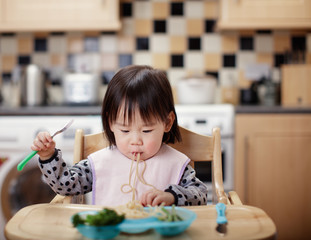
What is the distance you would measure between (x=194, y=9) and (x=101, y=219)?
253 centimetres

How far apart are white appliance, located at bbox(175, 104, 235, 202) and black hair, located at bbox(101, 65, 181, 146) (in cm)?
123

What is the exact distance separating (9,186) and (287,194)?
5.37 ft

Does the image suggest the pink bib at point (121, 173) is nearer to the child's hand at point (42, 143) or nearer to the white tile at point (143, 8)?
the child's hand at point (42, 143)

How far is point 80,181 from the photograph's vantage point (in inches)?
42.9

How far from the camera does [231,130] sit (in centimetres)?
229

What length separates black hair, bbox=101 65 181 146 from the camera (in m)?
0.99

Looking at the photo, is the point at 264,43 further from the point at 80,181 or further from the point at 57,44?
the point at 80,181

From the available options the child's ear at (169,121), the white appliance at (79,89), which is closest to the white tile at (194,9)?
the white appliance at (79,89)

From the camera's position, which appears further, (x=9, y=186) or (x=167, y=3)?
(x=167, y=3)

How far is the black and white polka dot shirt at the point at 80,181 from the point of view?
0.96m

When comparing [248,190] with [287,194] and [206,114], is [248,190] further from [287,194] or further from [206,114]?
[206,114]

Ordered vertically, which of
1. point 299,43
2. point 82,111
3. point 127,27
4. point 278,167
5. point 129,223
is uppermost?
point 127,27

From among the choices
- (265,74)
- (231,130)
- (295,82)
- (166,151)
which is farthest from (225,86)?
(166,151)

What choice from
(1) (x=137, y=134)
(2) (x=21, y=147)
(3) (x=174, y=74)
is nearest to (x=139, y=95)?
(1) (x=137, y=134)
